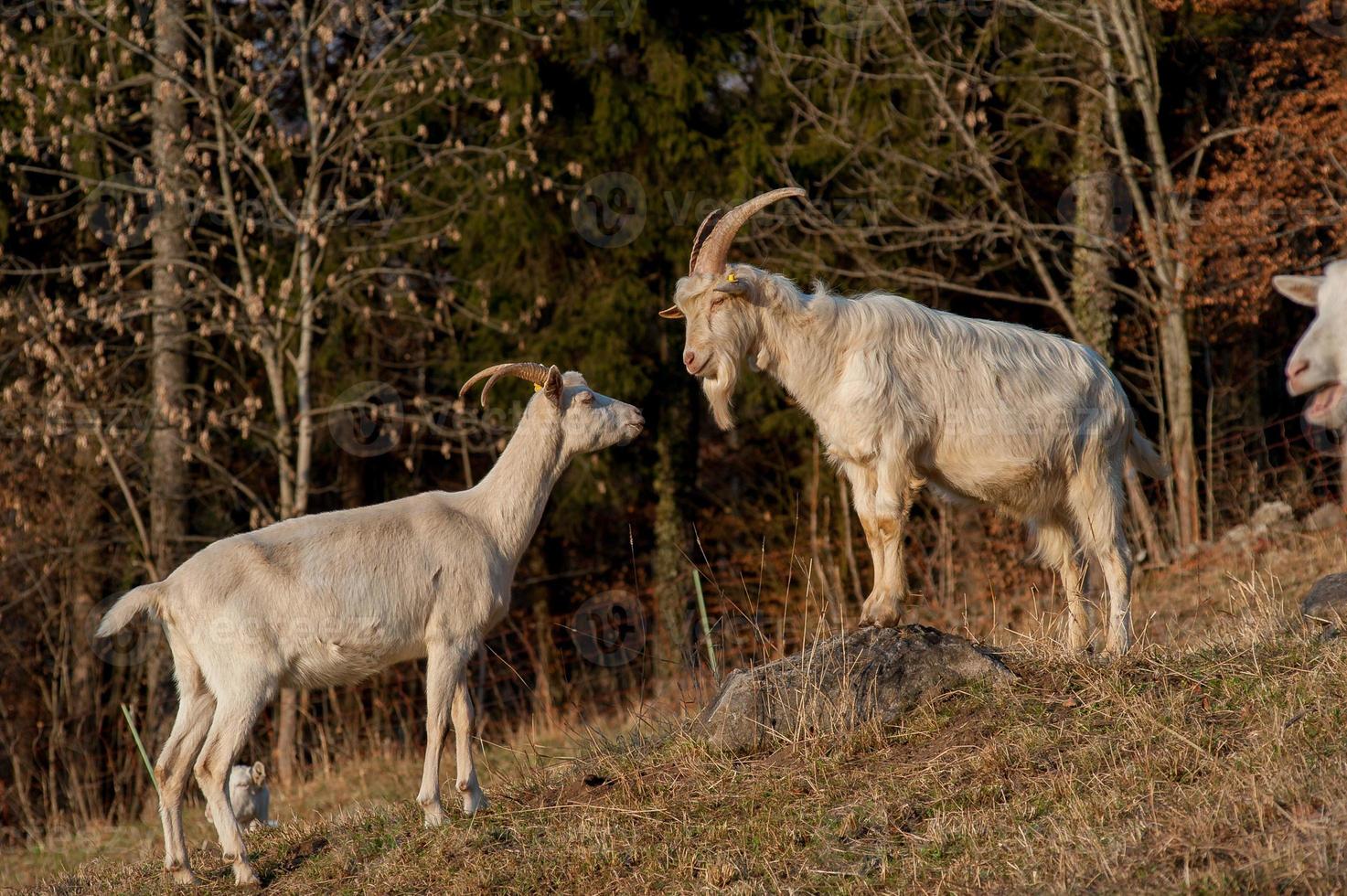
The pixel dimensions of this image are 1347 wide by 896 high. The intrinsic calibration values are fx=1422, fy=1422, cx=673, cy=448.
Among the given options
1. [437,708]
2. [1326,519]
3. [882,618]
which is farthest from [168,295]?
[1326,519]

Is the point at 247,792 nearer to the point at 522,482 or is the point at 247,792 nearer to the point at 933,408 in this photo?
the point at 522,482

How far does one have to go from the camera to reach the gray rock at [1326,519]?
552 inches

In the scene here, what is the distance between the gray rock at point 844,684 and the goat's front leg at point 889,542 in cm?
11

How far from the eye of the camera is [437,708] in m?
6.84

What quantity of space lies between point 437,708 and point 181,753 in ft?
4.14

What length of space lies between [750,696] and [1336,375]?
3058 millimetres

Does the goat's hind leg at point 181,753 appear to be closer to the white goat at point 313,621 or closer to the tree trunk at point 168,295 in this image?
the white goat at point 313,621

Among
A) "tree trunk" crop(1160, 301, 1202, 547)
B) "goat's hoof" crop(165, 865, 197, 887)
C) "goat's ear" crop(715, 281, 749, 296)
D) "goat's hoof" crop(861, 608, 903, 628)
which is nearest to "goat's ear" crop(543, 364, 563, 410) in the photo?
"goat's ear" crop(715, 281, 749, 296)

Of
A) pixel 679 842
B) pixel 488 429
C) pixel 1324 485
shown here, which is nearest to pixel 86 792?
pixel 488 429

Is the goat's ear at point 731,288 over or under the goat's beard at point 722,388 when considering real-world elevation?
over

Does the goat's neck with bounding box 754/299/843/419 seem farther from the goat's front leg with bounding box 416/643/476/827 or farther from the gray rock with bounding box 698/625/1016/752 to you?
the goat's front leg with bounding box 416/643/476/827

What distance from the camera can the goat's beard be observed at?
7484mm

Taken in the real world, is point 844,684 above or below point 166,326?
below

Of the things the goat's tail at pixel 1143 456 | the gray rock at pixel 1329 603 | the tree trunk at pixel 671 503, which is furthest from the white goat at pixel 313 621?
the tree trunk at pixel 671 503
